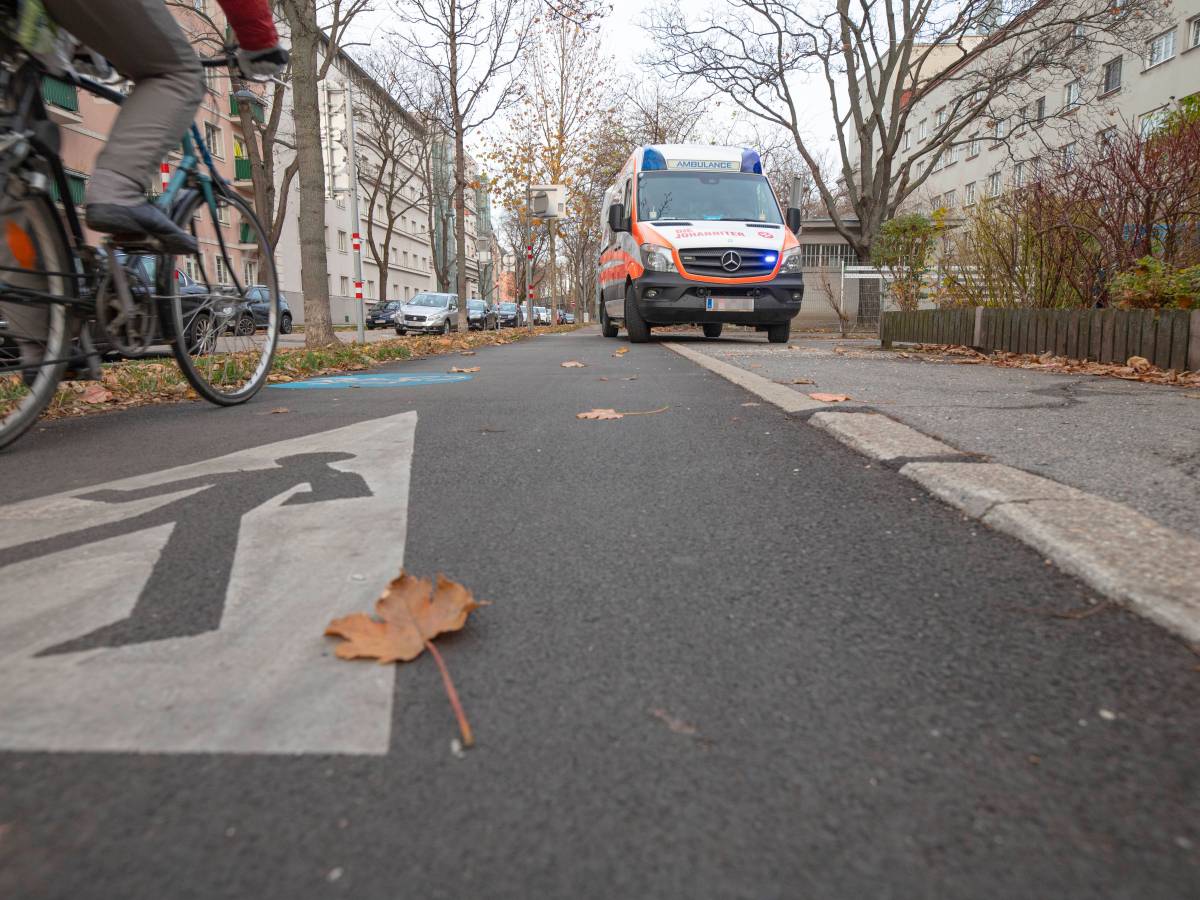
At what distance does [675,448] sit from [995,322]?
6.36 metres

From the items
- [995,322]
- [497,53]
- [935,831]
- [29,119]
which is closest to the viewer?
[935,831]

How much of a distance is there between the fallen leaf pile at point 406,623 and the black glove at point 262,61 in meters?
3.23

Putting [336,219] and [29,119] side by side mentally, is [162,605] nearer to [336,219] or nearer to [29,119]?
[29,119]

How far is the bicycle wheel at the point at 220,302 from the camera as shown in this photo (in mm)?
4066

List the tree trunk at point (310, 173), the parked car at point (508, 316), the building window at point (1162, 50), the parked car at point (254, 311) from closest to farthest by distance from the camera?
the parked car at point (254, 311) → the tree trunk at point (310, 173) → the building window at point (1162, 50) → the parked car at point (508, 316)

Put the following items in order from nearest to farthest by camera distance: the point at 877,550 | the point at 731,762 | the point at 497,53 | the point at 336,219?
the point at 731,762 < the point at 877,550 < the point at 497,53 < the point at 336,219

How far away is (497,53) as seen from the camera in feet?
70.5

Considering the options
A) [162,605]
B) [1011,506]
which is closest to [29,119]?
[162,605]

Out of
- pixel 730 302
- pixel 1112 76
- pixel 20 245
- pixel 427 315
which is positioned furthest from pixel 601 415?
pixel 1112 76

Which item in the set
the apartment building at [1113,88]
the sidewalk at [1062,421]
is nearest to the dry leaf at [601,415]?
the sidewalk at [1062,421]

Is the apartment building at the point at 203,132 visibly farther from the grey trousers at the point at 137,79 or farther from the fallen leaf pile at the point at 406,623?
the fallen leaf pile at the point at 406,623

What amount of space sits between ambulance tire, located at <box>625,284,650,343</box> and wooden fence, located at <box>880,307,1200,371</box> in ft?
13.4

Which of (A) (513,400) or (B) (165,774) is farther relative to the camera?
(A) (513,400)

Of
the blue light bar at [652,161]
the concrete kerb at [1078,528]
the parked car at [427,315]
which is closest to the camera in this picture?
the concrete kerb at [1078,528]
